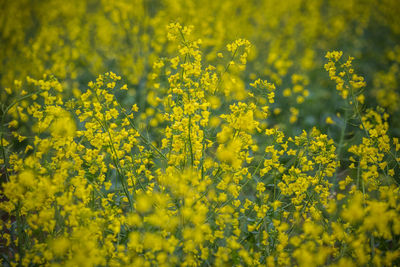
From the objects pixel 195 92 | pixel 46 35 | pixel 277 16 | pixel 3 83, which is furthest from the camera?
pixel 277 16

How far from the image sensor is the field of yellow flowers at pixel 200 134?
1974 mm

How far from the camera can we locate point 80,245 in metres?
1.83

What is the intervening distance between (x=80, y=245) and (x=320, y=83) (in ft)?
17.0

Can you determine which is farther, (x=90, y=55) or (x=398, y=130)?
(x=90, y=55)

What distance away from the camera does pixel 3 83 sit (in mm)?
4625

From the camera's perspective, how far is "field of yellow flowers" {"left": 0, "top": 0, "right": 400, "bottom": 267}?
197 centimetres

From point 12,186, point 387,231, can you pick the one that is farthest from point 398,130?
point 12,186

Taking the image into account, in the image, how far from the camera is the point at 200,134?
7.34ft

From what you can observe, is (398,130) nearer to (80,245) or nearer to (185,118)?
(185,118)

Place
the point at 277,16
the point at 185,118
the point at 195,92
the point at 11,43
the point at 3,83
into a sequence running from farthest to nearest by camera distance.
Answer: the point at 277,16 → the point at 11,43 → the point at 3,83 → the point at 195,92 → the point at 185,118

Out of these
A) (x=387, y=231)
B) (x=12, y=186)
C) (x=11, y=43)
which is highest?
(x=11, y=43)

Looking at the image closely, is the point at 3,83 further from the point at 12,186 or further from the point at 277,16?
the point at 277,16

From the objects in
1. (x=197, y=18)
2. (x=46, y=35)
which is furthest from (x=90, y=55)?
(x=197, y=18)

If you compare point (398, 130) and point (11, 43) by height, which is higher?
point (11, 43)
